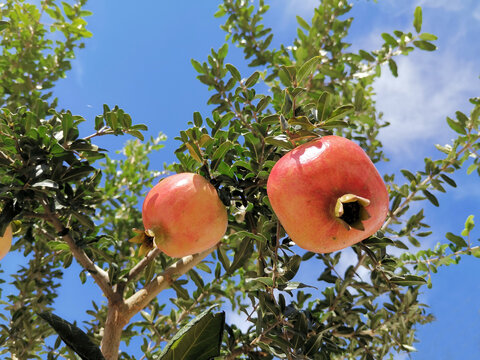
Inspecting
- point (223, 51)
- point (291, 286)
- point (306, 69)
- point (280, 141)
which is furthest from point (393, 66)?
point (291, 286)

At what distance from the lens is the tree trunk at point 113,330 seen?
58.6 inches

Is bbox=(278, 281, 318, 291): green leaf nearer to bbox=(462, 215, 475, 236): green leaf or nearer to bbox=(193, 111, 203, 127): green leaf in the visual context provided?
bbox=(193, 111, 203, 127): green leaf

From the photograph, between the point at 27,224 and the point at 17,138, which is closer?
the point at 17,138

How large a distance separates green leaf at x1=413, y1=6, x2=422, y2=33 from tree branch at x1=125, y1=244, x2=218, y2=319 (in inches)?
77.3

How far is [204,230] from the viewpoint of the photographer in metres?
1.29

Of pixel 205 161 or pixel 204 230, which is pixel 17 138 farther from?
pixel 204 230

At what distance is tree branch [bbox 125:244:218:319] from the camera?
1.67 meters

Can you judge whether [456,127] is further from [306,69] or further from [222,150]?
[222,150]

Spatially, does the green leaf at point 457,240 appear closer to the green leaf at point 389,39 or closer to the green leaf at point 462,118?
the green leaf at point 462,118

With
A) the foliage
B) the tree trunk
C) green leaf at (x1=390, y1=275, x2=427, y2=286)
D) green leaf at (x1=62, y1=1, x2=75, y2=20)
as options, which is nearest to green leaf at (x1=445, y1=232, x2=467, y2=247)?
the foliage

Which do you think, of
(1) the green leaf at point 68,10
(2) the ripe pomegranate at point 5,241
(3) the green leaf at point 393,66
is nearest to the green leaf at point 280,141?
(2) the ripe pomegranate at point 5,241

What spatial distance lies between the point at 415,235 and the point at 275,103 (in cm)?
124

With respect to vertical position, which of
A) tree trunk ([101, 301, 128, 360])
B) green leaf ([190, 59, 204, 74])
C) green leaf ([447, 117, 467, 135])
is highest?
green leaf ([190, 59, 204, 74])

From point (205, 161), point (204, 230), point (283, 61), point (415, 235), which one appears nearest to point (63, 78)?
point (283, 61)
